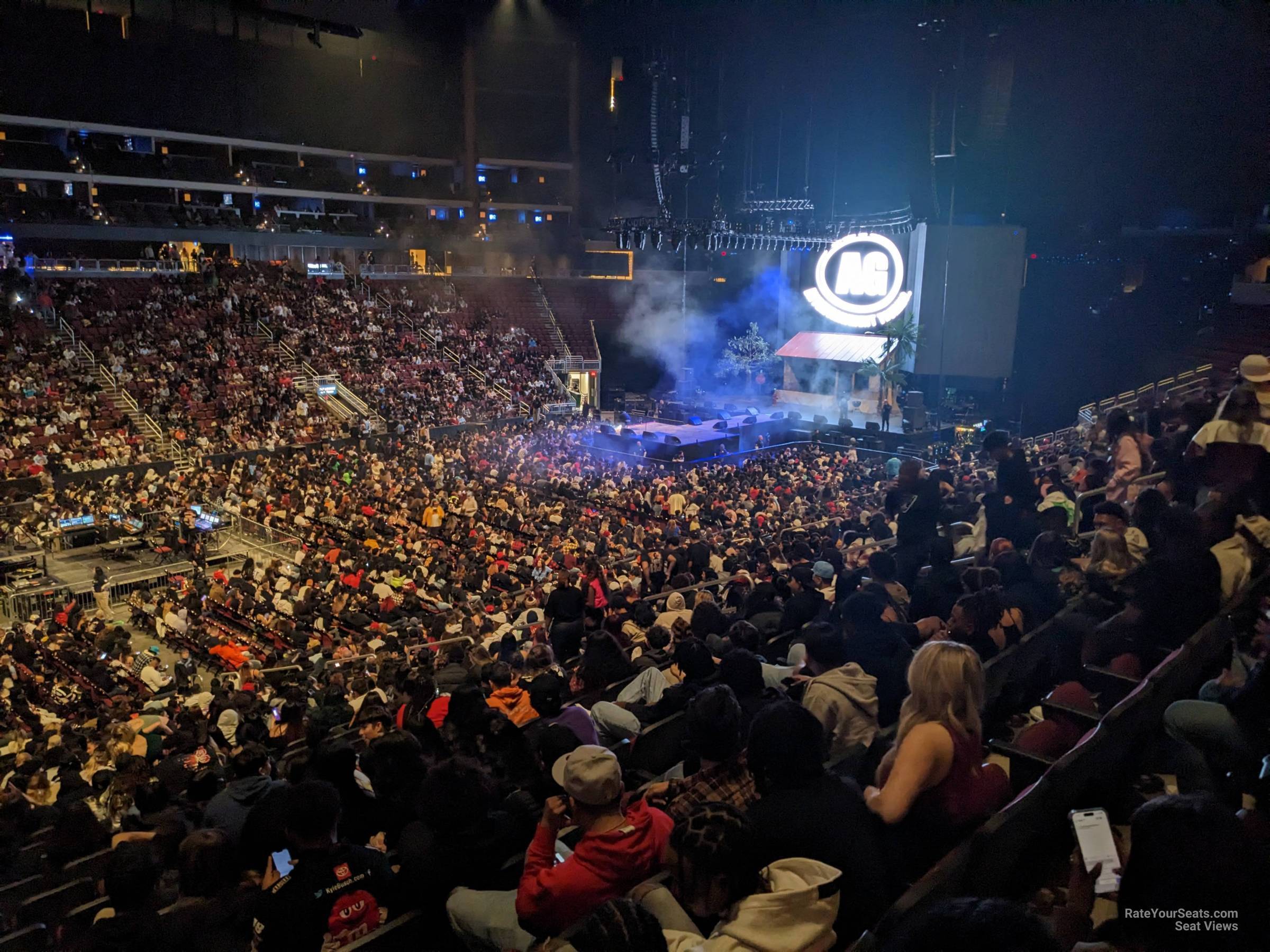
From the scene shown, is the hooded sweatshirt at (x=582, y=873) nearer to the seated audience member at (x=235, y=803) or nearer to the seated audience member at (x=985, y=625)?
the seated audience member at (x=235, y=803)

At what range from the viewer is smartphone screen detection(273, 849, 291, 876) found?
295 centimetres

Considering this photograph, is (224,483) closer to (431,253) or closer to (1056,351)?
(1056,351)

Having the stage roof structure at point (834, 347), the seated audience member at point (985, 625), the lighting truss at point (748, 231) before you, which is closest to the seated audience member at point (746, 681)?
the seated audience member at point (985, 625)

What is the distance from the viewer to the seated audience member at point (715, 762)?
2.81 m

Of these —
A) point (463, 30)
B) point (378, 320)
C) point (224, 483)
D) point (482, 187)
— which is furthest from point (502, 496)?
point (463, 30)

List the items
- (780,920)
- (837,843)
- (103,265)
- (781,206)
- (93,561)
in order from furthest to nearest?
(103,265) → (781,206) → (93,561) → (837,843) → (780,920)

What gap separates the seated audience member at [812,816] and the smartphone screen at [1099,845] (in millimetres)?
578

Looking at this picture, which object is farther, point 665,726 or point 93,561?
point 93,561

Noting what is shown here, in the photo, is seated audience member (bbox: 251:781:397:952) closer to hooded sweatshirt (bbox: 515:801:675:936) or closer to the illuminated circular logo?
hooded sweatshirt (bbox: 515:801:675:936)

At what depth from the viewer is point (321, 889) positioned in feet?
8.37

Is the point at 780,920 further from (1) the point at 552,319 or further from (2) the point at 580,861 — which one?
(1) the point at 552,319

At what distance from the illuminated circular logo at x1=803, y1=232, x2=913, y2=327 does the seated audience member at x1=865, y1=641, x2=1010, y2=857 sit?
80.2 ft

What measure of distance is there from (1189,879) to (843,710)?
144cm

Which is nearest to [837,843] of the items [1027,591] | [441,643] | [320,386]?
[1027,591]
